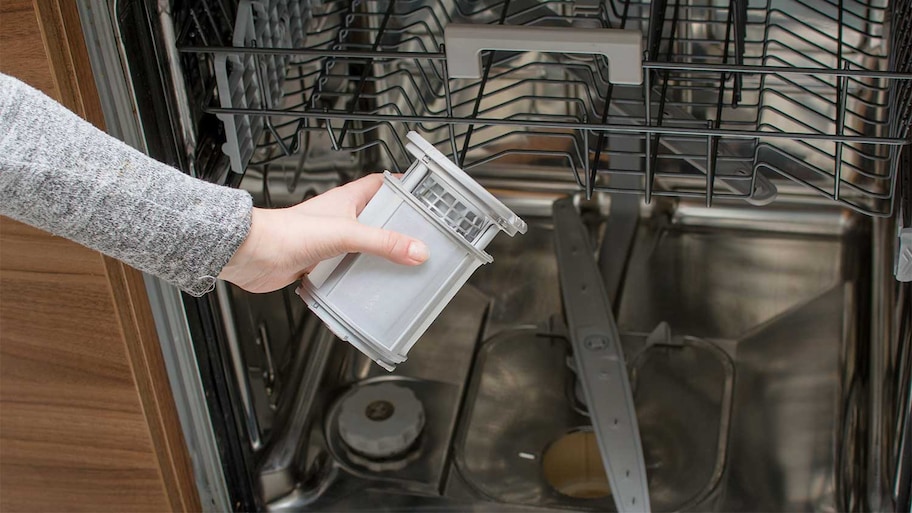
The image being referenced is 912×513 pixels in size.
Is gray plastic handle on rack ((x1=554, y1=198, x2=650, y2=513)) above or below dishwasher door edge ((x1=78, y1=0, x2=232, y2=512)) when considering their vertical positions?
below

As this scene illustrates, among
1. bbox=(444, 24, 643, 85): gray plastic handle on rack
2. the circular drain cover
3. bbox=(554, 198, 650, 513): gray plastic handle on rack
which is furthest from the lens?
the circular drain cover

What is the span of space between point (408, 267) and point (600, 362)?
1.47 ft

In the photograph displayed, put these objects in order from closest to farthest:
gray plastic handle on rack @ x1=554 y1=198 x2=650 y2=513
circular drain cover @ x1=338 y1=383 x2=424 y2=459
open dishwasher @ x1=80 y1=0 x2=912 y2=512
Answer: open dishwasher @ x1=80 y1=0 x2=912 y2=512
gray plastic handle on rack @ x1=554 y1=198 x2=650 y2=513
circular drain cover @ x1=338 y1=383 x2=424 y2=459

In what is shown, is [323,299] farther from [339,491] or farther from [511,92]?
[511,92]

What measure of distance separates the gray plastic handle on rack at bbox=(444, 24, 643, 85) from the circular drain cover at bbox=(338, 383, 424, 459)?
52 cm

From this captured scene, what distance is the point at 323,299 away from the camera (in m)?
0.72

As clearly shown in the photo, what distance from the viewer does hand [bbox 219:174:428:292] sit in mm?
675

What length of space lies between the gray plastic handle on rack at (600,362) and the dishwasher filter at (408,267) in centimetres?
36

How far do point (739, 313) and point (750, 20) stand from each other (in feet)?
1.17

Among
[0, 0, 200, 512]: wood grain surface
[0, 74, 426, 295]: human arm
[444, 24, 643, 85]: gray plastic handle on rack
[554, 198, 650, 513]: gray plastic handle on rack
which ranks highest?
[444, 24, 643, 85]: gray plastic handle on rack

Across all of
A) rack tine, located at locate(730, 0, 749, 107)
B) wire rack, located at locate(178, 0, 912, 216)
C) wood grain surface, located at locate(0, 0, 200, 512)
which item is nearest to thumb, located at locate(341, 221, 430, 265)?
wire rack, located at locate(178, 0, 912, 216)

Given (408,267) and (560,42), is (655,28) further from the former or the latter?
(408,267)

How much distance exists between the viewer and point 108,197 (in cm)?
62

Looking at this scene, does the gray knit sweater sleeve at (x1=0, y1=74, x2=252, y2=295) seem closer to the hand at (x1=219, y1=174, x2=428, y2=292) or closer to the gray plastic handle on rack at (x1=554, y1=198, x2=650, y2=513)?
the hand at (x1=219, y1=174, x2=428, y2=292)
